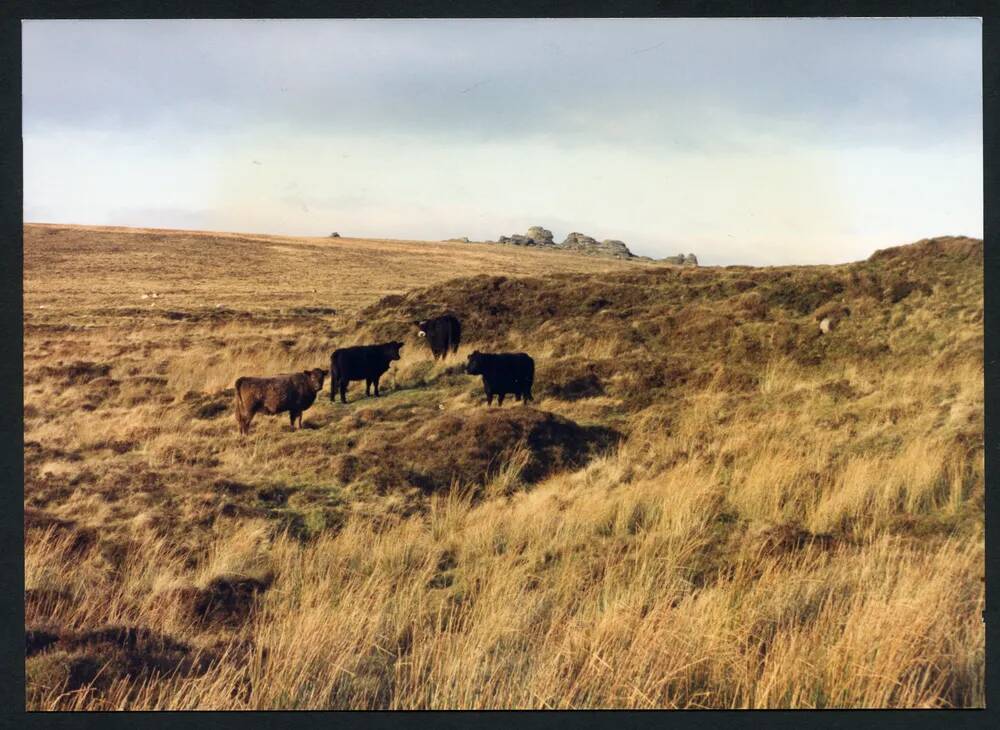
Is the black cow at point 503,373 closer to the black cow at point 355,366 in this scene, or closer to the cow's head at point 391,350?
the black cow at point 355,366

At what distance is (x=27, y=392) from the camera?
14484 millimetres

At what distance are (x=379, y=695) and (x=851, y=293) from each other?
1564 centimetres

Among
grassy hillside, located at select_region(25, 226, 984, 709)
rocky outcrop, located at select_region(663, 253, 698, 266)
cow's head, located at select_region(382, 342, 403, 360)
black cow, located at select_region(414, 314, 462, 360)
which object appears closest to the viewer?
grassy hillside, located at select_region(25, 226, 984, 709)

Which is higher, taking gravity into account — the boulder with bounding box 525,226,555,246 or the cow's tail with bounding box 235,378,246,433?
the boulder with bounding box 525,226,555,246

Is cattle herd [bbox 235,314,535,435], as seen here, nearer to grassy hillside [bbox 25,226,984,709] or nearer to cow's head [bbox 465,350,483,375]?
cow's head [bbox 465,350,483,375]

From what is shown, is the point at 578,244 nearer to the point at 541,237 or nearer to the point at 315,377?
the point at 541,237

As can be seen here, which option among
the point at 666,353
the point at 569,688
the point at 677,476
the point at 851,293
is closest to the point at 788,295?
the point at 851,293

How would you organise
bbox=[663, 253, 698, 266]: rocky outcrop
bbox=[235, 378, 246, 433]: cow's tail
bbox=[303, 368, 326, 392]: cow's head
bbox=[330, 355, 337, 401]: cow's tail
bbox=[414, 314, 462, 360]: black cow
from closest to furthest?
1. bbox=[235, 378, 246, 433]: cow's tail
2. bbox=[303, 368, 326, 392]: cow's head
3. bbox=[330, 355, 337, 401]: cow's tail
4. bbox=[414, 314, 462, 360]: black cow
5. bbox=[663, 253, 698, 266]: rocky outcrop

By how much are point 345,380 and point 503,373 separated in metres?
3.22

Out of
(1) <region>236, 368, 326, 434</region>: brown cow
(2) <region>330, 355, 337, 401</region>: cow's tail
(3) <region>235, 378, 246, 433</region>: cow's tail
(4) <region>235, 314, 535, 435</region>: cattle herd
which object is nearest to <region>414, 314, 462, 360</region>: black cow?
(4) <region>235, 314, 535, 435</region>: cattle herd

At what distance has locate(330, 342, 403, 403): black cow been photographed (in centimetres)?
1410

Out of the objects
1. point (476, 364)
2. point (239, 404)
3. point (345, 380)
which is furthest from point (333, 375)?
point (476, 364)

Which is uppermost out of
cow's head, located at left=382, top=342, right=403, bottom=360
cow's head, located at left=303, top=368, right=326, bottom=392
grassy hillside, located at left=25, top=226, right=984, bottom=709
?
cow's head, located at left=382, top=342, right=403, bottom=360

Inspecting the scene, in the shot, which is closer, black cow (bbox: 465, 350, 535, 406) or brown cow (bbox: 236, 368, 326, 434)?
brown cow (bbox: 236, 368, 326, 434)
